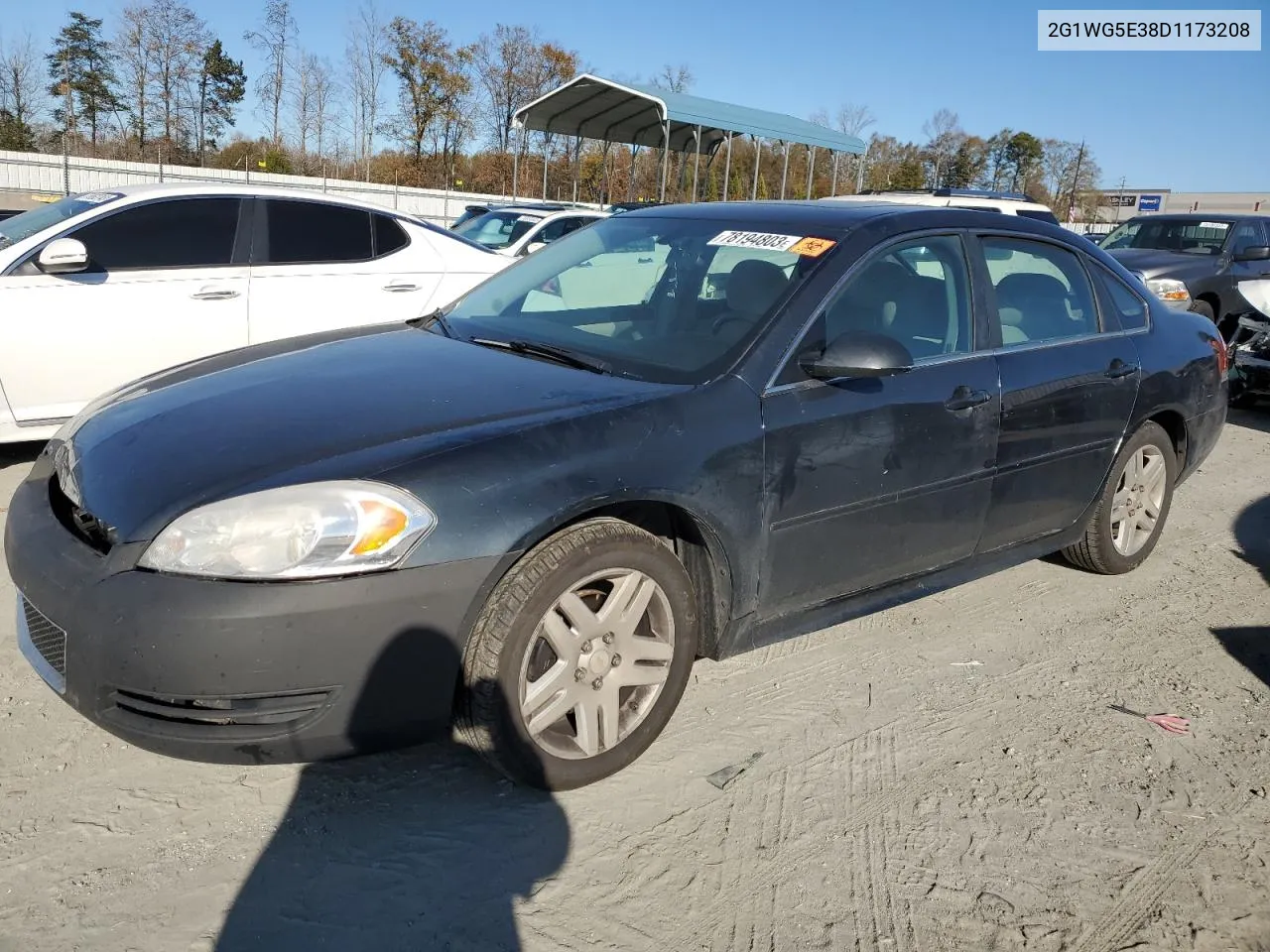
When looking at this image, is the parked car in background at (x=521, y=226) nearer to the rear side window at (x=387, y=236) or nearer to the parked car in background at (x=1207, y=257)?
the rear side window at (x=387, y=236)

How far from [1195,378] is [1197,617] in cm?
114

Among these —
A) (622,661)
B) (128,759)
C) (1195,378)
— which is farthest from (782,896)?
(1195,378)

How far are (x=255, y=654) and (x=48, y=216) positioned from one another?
4744 mm

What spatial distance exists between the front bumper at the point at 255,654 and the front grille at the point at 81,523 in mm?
29

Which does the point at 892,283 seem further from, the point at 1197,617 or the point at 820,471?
the point at 1197,617

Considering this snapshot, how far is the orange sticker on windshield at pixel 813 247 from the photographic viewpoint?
3316 mm

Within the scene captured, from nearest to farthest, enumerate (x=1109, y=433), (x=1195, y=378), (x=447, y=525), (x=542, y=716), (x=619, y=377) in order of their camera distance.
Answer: (x=447, y=525), (x=542, y=716), (x=619, y=377), (x=1109, y=433), (x=1195, y=378)

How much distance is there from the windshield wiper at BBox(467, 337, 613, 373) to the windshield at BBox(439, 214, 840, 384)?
0.07ft

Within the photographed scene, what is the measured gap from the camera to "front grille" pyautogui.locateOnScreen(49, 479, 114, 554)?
242 centimetres

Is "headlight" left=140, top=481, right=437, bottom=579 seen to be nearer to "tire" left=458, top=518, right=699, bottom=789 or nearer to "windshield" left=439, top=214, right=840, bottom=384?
"tire" left=458, top=518, right=699, bottom=789

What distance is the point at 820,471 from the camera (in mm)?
3094

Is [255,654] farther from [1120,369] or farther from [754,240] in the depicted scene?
[1120,369]

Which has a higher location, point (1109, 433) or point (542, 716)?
point (1109, 433)

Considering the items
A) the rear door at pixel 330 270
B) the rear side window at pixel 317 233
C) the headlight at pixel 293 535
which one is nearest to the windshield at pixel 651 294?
the headlight at pixel 293 535
